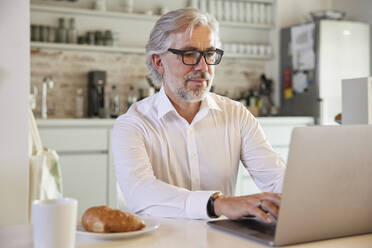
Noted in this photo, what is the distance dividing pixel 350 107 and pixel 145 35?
322 cm

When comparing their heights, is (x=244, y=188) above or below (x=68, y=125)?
below

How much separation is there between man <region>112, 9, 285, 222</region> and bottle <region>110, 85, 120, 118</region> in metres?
2.57

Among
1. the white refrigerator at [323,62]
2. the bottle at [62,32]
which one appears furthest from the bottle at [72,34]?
the white refrigerator at [323,62]

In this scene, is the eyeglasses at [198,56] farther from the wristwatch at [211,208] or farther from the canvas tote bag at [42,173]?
the canvas tote bag at [42,173]

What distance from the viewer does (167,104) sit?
6.54 feet

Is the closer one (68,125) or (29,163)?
(29,163)

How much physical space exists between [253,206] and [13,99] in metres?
1.40

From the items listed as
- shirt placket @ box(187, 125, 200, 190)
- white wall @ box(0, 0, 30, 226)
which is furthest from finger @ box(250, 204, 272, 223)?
white wall @ box(0, 0, 30, 226)

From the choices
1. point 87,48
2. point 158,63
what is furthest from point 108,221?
point 87,48

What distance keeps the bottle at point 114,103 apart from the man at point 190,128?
257 cm

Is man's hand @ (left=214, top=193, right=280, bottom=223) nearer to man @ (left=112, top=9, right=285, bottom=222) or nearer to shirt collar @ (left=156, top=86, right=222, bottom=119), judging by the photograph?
man @ (left=112, top=9, right=285, bottom=222)

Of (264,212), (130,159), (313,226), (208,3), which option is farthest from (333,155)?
(208,3)

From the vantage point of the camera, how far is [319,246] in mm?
1131

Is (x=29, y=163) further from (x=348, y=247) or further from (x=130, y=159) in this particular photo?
(x=348, y=247)
